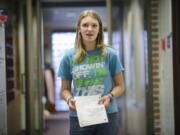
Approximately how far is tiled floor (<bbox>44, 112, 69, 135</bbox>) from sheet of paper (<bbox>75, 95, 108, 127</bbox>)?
2.05 m

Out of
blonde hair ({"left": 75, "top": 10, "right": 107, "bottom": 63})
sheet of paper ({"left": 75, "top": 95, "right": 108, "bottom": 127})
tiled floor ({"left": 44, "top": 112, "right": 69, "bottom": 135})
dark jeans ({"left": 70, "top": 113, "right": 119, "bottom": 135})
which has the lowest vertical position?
tiled floor ({"left": 44, "top": 112, "right": 69, "bottom": 135})

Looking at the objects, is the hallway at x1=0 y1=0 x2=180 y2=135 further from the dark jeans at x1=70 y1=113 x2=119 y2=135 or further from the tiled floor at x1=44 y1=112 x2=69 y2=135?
the dark jeans at x1=70 y1=113 x2=119 y2=135

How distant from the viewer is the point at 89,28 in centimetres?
109

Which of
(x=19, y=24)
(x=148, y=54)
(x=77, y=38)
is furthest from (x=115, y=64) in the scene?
(x=19, y=24)

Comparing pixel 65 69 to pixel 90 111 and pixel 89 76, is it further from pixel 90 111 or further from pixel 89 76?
pixel 90 111

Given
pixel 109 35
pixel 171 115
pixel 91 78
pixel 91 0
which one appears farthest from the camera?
pixel 91 0

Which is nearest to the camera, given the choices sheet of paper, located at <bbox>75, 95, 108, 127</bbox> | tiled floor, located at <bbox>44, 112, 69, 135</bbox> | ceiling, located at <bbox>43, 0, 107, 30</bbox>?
sheet of paper, located at <bbox>75, 95, 108, 127</bbox>

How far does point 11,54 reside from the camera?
2.69 metres

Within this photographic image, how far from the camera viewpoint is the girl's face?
43.1 inches

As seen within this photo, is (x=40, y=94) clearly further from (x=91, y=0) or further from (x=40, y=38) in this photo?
(x=91, y=0)

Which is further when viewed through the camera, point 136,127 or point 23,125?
point 23,125

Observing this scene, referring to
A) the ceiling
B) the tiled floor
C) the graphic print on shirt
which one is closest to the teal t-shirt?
the graphic print on shirt

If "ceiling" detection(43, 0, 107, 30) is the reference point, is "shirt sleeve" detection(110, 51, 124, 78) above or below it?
below

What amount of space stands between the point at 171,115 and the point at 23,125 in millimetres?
2170
